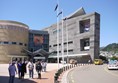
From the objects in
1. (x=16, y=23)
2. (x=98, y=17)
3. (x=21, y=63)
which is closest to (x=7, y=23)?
(x=16, y=23)

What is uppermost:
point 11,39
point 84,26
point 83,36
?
point 84,26

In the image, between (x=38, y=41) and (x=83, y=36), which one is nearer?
(x=83, y=36)

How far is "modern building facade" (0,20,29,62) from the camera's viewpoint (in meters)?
91.2

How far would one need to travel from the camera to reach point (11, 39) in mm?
93375

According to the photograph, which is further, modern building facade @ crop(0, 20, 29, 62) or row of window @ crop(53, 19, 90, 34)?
row of window @ crop(53, 19, 90, 34)

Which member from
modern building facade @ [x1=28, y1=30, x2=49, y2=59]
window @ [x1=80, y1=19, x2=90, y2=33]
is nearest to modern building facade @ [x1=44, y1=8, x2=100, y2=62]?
Result: window @ [x1=80, y1=19, x2=90, y2=33]

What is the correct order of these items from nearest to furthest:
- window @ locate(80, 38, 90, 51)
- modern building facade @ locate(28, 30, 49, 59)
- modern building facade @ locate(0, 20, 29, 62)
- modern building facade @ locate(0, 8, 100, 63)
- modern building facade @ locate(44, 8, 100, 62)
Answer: modern building facade @ locate(0, 20, 29, 62)
modern building facade @ locate(0, 8, 100, 63)
modern building facade @ locate(44, 8, 100, 62)
window @ locate(80, 38, 90, 51)
modern building facade @ locate(28, 30, 49, 59)

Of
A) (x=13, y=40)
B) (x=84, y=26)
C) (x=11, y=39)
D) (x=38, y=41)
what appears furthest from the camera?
(x=38, y=41)

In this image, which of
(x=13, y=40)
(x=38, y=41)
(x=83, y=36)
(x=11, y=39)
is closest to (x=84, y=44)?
(x=83, y=36)

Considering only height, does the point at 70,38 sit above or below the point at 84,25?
below

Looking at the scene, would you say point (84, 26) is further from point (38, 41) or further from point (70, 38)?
point (38, 41)

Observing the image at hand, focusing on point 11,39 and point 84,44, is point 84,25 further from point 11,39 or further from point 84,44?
point 11,39

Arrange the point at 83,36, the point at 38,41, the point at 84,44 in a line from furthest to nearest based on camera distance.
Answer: the point at 38,41 < the point at 84,44 < the point at 83,36

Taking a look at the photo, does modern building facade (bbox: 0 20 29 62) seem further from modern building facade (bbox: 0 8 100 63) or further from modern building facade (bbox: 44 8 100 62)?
modern building facade (bbox: 44 8 100 62)
